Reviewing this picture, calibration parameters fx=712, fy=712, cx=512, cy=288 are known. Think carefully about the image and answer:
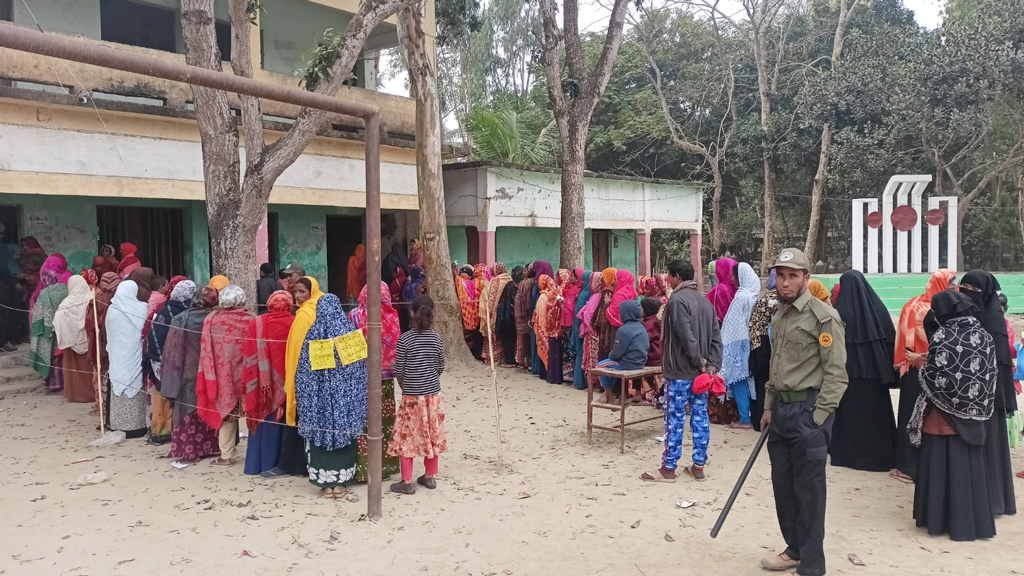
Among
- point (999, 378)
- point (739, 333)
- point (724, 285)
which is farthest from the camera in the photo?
point (724, 285)

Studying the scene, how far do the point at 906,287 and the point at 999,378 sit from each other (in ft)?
47.0

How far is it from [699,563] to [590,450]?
247cm

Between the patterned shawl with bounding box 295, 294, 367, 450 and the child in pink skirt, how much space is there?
360mm

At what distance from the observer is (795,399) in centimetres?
395

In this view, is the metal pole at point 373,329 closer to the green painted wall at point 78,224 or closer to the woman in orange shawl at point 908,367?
the woman in orange shawl at point 908,367

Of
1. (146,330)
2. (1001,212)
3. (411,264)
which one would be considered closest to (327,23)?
(411,264)

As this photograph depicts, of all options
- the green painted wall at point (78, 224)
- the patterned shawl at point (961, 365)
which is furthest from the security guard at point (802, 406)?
the green painted wall at point (78, 224)

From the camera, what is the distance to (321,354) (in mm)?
5172

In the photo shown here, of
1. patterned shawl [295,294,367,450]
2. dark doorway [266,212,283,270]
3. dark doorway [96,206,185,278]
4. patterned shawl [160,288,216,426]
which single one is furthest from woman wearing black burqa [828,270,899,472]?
dark doorway [96,206,185,278]

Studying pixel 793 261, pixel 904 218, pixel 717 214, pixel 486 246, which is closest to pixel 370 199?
pixel 793 261

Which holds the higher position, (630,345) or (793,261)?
(793,261)

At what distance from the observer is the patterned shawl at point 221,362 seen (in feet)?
19.2

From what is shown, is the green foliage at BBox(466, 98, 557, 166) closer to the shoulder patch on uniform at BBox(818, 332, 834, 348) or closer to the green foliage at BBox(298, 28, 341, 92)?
the green foliage at BBox(298, 28, 341, 92)

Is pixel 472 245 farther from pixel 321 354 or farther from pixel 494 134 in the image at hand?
pixel 321 354
